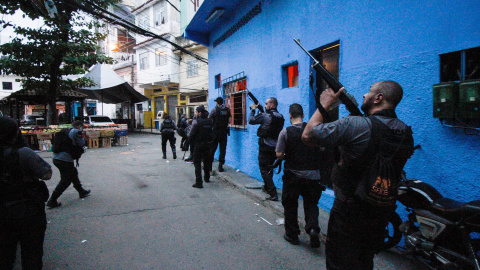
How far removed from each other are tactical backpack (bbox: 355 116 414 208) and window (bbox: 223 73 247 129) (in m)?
5.24

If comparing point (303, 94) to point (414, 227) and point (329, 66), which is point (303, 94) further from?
point (414, 227)

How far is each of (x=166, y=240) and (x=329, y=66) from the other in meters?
3.82

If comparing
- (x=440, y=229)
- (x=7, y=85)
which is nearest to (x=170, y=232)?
(x=440, y=229)

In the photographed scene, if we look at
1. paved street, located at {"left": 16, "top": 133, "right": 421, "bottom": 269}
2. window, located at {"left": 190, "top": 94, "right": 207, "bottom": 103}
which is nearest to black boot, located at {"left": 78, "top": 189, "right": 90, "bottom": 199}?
paved street, located at {"left": 16, "top": 133, "right": 421, "bottom": 269}

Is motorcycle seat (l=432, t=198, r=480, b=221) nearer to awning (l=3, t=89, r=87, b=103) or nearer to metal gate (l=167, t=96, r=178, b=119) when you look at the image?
awning (l=3, t=89, r=87, b=103)

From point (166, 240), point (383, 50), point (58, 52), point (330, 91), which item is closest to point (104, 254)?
point (166, 240)

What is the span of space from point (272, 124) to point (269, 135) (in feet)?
0.71

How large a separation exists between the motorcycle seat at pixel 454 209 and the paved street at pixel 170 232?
0.88 meters

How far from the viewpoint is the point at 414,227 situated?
262 cm

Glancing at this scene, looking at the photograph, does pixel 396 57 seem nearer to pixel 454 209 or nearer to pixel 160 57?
pixel 454 209

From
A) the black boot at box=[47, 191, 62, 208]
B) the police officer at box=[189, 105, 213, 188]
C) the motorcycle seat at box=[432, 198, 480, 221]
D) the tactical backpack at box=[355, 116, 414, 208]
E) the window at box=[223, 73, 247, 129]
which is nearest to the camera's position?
the tactical backpack at box=[355, 116, 414, 208]

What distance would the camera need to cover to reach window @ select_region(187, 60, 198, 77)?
2181cm

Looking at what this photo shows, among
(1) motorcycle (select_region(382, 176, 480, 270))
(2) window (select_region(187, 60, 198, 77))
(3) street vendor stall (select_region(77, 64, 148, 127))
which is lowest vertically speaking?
(1) motorcycle (select_region(382, 176, 480, 270))

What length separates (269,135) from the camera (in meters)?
4.84
